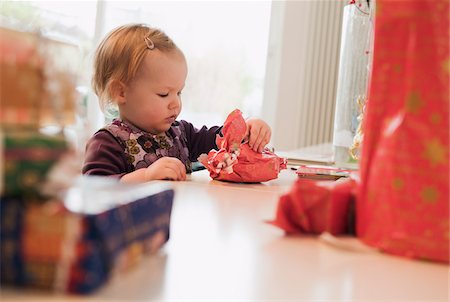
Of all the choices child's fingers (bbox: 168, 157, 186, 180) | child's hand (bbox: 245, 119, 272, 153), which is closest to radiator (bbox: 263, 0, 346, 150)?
child's hand (bbox: 245, 119, 272, 153)

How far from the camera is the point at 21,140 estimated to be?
38 centimetres

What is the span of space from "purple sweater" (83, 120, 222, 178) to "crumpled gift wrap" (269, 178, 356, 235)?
642 mm

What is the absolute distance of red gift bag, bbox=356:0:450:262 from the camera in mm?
521

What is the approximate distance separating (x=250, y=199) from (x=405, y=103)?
417 millimetres

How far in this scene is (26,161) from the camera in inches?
14.9

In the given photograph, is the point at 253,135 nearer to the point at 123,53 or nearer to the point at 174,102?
the point at 174,102

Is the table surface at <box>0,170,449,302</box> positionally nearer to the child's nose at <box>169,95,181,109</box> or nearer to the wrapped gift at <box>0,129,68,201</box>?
the wrapped gift at <box>0,129,68,201</box>

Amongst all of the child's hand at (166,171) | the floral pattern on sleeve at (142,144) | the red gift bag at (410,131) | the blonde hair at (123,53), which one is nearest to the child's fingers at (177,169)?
the child's hand at (166,171)

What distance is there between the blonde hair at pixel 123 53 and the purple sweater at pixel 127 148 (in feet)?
0.40

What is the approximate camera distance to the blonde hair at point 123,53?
4.75ft

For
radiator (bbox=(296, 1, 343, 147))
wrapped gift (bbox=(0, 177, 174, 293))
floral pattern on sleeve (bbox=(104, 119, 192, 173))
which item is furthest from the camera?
radiator (bbox=(296, 1, 343, 147))

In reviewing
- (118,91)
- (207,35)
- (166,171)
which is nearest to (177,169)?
(166,171)

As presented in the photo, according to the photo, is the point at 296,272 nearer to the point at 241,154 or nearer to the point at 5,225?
the point at 5,225

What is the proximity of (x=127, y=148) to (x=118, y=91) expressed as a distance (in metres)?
0.18
